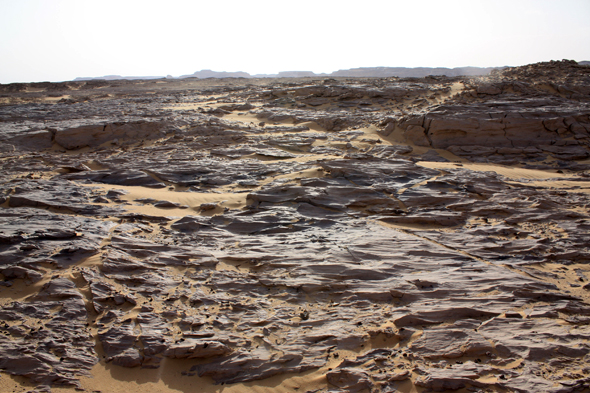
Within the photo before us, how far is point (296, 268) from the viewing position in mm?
5473

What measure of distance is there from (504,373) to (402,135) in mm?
11672

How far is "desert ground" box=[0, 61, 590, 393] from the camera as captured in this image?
3.77 meters

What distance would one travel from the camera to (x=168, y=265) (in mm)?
5555

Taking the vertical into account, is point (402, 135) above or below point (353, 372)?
above

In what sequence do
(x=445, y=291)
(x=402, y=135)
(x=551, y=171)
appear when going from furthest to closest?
(x=402, y=135)
(x=551, y=171)
(x=445, y=291)

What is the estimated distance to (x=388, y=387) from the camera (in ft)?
11.6

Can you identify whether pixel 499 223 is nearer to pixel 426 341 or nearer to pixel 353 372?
pixel 426 341

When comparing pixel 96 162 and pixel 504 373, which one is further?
pixel 96 162

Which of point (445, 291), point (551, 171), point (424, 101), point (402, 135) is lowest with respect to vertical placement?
point (445, 291)

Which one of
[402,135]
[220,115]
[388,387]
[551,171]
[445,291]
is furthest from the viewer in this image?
[220,115]

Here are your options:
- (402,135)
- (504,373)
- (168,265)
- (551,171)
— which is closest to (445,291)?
(504,373)

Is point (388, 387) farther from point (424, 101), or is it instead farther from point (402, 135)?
point (424, 101)

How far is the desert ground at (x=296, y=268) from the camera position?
3770mm

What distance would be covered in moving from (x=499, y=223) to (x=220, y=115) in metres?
13.5
